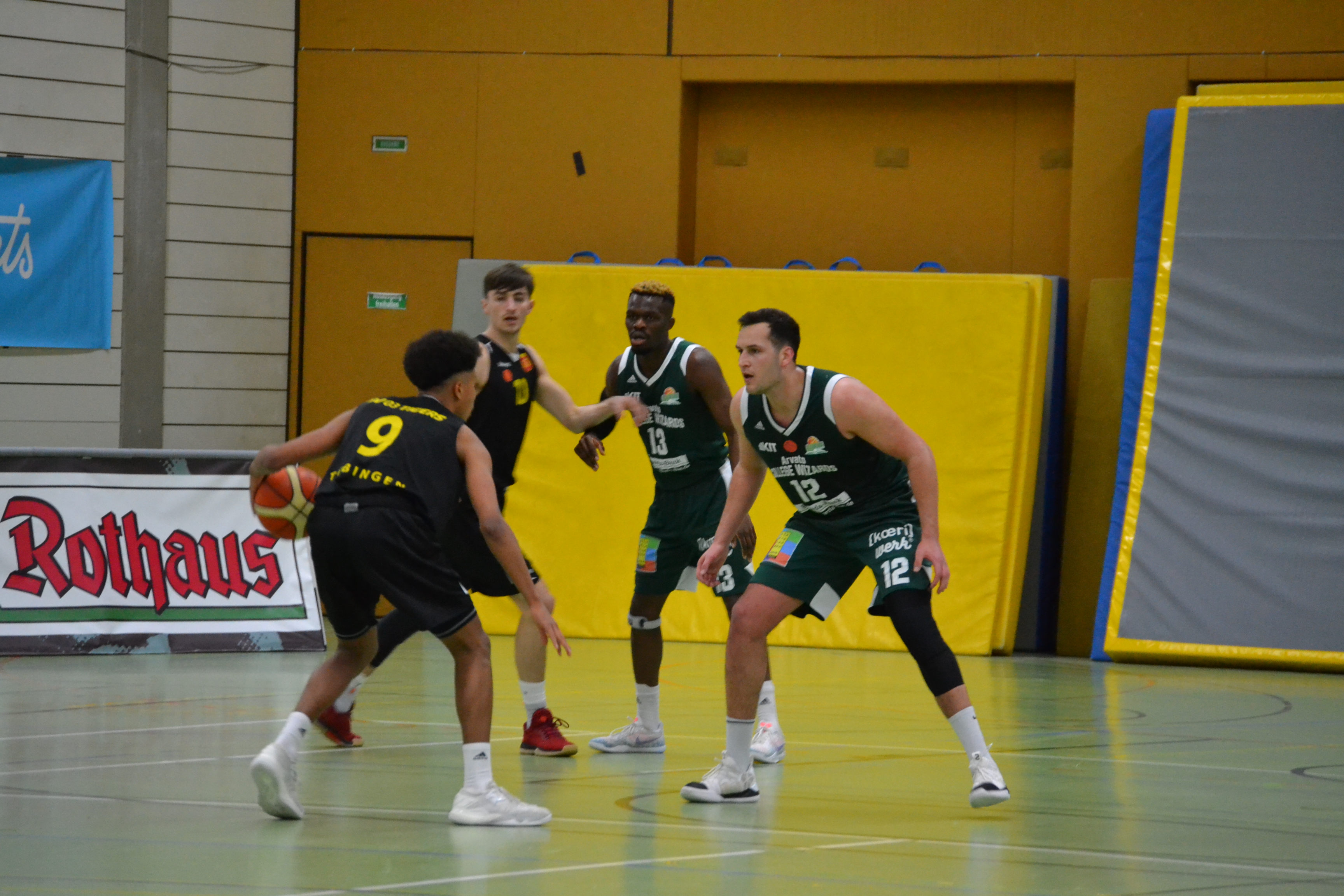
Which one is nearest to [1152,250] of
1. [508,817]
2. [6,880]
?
[508,817]

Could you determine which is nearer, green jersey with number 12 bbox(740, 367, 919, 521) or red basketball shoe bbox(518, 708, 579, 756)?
green jersey with number 12 bbox(740, 367, 919, 521)

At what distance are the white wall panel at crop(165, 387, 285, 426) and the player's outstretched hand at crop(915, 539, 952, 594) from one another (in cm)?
895

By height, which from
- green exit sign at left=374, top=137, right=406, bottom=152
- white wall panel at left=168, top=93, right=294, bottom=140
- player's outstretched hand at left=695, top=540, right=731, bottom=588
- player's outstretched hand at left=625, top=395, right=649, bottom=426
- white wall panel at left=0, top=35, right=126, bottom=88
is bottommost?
player's outstretched hand at left=695, top=540, right=731, bottom=588

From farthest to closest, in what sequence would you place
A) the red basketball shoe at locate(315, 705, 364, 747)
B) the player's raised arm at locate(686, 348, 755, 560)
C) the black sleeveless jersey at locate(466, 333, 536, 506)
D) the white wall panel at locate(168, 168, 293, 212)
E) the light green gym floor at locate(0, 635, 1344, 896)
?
the white wall panel at locate(168, 168, 293, 212)
the player's raised arm at locate(686, 348, 755, 560)
the black sleeveless jersey at locate(466, 333, 536, 506)
the red basketball shoe at locate(315, 705, 364, 747)
the light green gym floor at locate(0, 635, 1344, 896)

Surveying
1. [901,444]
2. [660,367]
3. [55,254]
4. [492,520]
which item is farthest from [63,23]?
[901,444]

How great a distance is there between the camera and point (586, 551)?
A: 11.9 metres

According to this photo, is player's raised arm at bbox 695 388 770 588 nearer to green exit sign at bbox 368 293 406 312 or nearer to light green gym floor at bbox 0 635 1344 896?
light green gym floor at bbox 0 635 1344 896

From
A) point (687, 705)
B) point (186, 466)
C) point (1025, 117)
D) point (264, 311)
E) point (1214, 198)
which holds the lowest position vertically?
point (687, 705)

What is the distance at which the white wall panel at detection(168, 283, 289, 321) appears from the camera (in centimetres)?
1295

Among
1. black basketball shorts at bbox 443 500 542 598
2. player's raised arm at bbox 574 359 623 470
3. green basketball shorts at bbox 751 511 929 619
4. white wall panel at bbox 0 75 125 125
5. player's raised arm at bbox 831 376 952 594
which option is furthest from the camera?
white wall panel at bbox 0 75 125 125

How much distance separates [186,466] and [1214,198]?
7151mm

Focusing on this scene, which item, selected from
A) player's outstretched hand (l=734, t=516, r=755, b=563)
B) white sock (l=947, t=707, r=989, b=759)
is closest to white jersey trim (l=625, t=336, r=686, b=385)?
player's outstretched hand (l=734, t=516, r=755, b=563)

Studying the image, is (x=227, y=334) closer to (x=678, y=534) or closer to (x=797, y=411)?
(x=678, y=534)

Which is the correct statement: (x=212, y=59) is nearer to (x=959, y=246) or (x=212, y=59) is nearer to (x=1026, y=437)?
(x=959, y=246)
